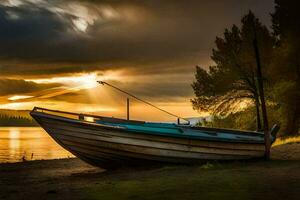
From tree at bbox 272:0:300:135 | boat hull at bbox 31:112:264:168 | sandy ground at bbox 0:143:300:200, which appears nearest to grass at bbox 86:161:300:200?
sandy ground at bbox 0:143:300:200

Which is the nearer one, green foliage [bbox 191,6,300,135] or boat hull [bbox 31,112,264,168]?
boat hull [bbox 31,112,264,168]

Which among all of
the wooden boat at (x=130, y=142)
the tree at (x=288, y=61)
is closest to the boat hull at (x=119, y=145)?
the wooden boat at (x=130, y=142)

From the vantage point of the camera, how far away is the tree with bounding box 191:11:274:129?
3819cm

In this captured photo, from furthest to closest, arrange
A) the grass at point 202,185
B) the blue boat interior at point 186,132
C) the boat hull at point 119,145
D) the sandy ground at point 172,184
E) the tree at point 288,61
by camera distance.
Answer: the tree at point 288,61 → the blue boat interior at point 186,132 → the boat hull at point 119,145 → the sandy ground at point 172,184 → the grass at point 202,185

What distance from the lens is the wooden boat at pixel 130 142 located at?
1791 centimetres

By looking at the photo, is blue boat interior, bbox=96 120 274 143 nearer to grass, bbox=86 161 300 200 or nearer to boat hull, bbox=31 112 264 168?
boat hull, bbox=31 112 264 168

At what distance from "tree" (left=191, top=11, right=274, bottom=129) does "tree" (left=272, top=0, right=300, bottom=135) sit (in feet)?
3.87

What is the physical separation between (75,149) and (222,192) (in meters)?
8.74

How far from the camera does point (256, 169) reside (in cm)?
1614

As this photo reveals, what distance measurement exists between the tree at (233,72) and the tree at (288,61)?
3.87 feet

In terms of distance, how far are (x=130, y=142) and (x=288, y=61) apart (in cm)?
2405

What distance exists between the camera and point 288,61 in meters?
38.1

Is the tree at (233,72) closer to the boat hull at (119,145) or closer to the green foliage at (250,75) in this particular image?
the green foliage at (250,75)

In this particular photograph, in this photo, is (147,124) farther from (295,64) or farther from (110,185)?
(295,64)
